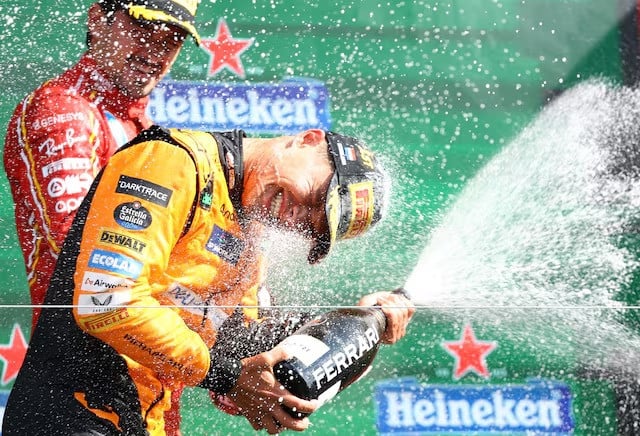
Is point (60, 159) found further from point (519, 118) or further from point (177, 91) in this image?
point (519, 118)

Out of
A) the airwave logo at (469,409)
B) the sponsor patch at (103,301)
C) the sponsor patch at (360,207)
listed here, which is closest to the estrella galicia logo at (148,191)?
the sponsor patch at (103,301)

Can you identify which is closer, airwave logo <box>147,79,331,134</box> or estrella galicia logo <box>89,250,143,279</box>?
estrella galicia logo <box>89,250,143,279</box>

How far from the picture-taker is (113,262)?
3.47 ft

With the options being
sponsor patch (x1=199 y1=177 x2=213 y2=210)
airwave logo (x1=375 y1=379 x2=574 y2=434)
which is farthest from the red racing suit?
airwave logo (x1=375 y1=379 x2=574 y2=434)

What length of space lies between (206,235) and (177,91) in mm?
215

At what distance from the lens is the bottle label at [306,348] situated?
1.15m

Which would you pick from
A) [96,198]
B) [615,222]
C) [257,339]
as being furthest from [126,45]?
[615,222]

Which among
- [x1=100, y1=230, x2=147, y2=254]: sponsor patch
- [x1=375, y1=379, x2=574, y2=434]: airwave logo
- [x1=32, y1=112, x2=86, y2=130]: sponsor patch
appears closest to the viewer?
[x1=100, y1=230, x2=147, y2=254]: sponsor patch

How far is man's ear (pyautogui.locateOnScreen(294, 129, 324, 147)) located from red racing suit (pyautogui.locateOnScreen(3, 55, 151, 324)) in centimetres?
19

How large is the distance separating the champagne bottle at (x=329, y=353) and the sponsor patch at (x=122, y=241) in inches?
8.7

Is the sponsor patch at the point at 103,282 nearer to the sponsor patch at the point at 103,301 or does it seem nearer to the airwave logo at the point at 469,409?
the sponsor patch at the point at 103,301

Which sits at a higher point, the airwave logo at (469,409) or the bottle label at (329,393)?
the bottle label at (329,393)

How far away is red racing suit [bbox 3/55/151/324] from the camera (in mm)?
1141

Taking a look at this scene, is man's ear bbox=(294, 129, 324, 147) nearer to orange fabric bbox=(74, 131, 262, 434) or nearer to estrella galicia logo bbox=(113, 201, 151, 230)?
orange fabric bbox=(74, 131, 262, 434)
